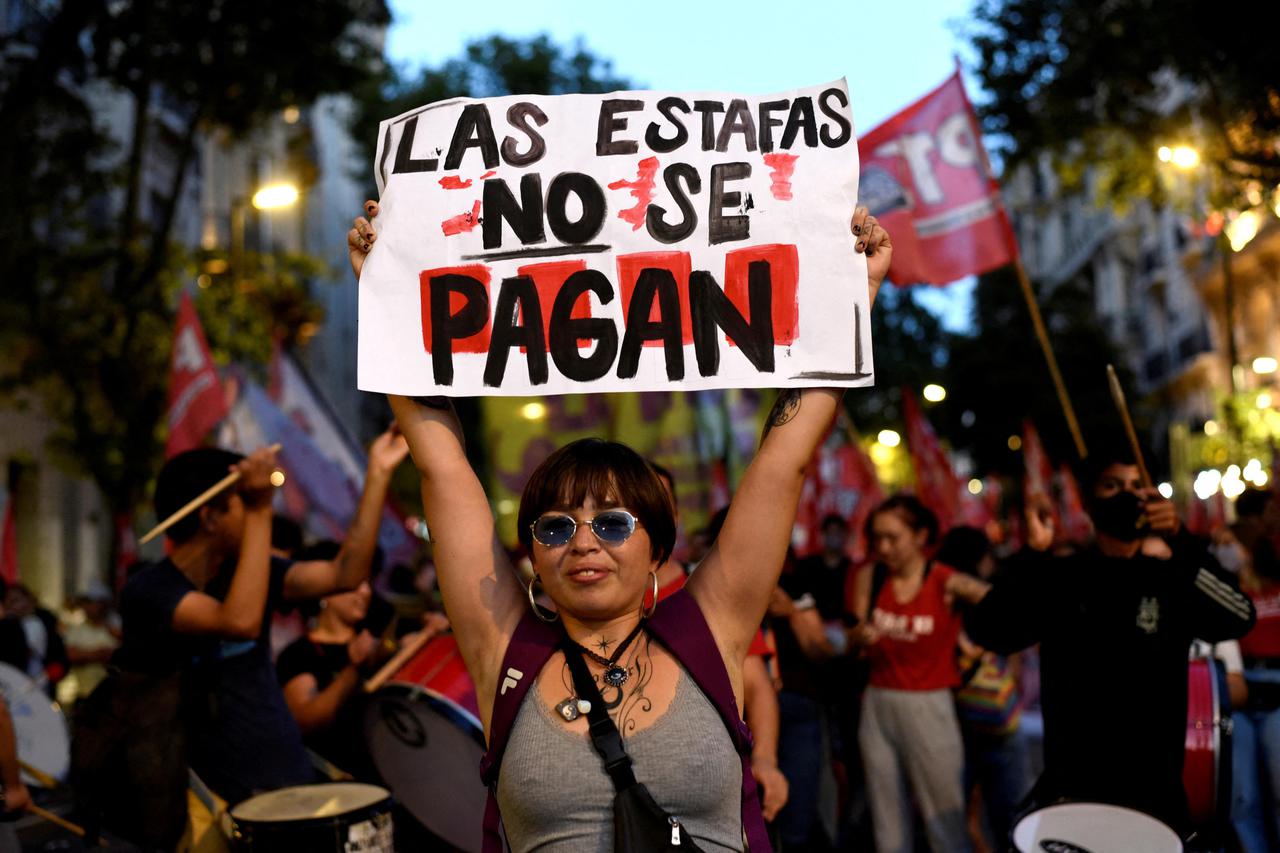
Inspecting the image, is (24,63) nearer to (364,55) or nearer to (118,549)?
(364,55)

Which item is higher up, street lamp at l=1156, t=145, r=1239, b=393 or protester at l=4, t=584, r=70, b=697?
street lamp at l=1156, t=145, r=1239, b=393

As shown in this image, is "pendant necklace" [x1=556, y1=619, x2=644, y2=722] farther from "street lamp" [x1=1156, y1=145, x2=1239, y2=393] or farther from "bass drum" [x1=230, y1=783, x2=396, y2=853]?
"street lamp" [x1=1156, y1=145, x2=1239, y2=393]

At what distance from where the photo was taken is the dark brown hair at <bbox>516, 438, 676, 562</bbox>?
3.23 metres

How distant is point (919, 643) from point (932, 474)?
8635 millimetres

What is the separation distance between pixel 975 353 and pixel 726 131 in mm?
46407

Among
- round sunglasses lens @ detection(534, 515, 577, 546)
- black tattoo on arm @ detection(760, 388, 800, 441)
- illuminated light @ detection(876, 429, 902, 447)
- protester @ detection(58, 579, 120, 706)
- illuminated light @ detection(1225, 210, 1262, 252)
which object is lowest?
protester @ detection(58, 579, 120, 706)

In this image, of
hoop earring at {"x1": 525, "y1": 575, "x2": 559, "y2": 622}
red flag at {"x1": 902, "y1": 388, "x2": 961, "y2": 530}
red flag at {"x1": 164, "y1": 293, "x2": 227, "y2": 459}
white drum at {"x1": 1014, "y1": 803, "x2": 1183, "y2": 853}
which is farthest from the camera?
red flag at {"x1": 902, "y1": 388, "x2": 961, "y2": 530}

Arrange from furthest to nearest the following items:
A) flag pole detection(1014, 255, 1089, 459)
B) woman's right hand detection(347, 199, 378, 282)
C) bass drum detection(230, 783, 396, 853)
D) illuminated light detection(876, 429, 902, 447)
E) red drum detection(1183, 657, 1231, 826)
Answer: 1. illuminated light detection(876, 429, 902, 447)
2. flag pole detection(1014, 255, 1089, 459)
3. red drum detection(1183, 657, 1231, 826)
4. bass drum detection(230, 783, 396, 853)
5. woman's right hand detection(347, 199, 378, 282)

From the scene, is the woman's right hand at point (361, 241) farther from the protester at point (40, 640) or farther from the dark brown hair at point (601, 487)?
the protester at point (40, 640)

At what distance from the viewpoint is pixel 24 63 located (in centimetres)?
1539

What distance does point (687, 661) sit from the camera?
3.12 m

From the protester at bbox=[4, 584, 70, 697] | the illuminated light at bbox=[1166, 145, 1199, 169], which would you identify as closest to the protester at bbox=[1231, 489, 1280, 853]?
the protester at bbox=[4, 584, 70, 697]

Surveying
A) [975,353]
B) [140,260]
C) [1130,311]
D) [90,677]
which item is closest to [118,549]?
[90,677]

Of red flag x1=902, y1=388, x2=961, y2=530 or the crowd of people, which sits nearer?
the crowd of people
